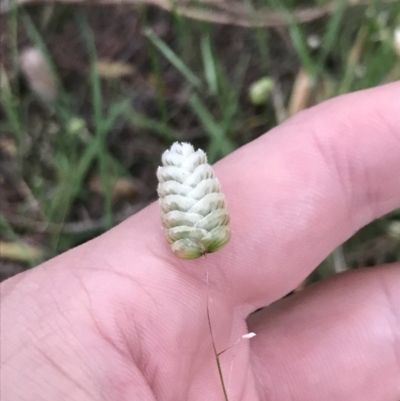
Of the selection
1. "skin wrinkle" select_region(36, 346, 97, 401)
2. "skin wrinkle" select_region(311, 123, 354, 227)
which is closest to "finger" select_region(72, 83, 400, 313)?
"skin wrinkle" select_region(311, 123, 354, 227)

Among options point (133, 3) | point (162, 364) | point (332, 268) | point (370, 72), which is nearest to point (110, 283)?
point (162, 364)

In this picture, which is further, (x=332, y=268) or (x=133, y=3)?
(x=133, y=3)

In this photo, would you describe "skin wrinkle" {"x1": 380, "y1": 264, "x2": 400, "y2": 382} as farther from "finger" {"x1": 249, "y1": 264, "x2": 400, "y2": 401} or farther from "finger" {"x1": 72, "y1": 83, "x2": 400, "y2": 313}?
"finger" {"x1": 72, "y1": 83, "x2": 400, "y2": 313}

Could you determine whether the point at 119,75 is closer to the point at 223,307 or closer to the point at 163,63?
the point at 163,63

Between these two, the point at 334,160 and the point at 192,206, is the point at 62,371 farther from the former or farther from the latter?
the point at 334,160

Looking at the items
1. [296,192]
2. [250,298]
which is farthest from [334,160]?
[250,298]

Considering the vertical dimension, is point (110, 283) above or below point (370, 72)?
below
